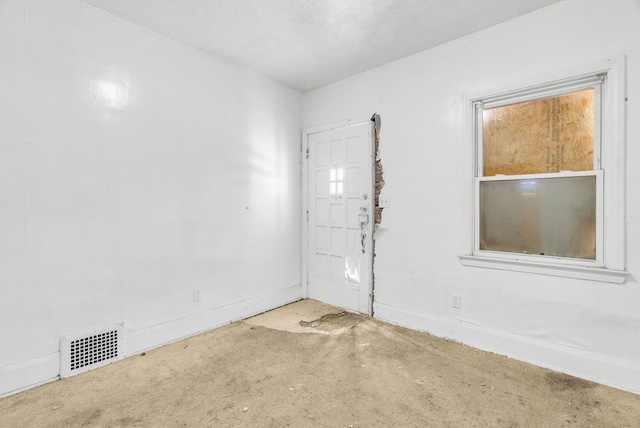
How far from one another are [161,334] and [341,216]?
6.92ft

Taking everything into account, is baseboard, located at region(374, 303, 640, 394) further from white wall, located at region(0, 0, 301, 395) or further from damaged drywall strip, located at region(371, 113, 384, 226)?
white wall, located at region(0, 0, 301, 395)


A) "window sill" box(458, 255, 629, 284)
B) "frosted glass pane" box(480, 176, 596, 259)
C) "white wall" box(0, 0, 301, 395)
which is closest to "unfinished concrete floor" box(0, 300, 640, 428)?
"white wall" box(0, 0, 301, 395)

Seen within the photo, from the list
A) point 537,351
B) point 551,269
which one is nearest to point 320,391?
point 537,351

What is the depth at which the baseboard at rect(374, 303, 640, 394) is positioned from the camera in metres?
1.98

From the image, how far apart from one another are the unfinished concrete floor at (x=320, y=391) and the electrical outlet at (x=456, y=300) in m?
0.32

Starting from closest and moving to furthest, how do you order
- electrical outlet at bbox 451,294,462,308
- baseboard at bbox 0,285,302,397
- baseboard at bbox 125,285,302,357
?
baseboard at bbox 0,285,302,397, baseboard at bbox 125,285,302,357, electrical outlet at bbox 451,294,462,308

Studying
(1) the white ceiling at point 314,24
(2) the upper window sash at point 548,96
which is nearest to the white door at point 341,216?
(1) the white ceiling at point 314,24

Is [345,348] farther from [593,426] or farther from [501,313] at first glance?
[593,426]

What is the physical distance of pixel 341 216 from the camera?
11.7 ft

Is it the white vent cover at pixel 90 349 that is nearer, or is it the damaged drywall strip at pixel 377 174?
the white vent cover at pixel 90 349

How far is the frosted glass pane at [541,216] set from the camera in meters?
2.19

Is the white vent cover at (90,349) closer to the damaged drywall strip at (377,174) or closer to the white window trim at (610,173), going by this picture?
the damaged drywall strip at (377,174)

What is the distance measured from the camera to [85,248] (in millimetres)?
2221

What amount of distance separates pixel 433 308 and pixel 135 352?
255cm
